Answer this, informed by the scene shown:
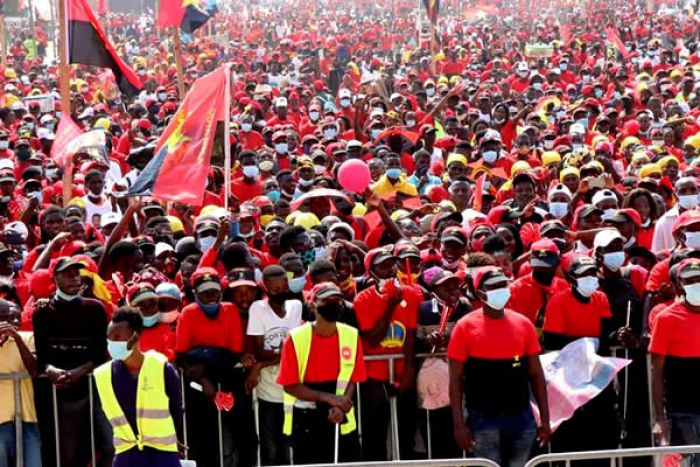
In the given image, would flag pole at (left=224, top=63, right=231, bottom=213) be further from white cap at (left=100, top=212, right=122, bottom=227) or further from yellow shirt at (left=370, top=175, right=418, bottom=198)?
yellow shirt at (left=370, top=175, right=418, bottom=198)

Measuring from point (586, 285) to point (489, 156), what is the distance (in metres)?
6.61

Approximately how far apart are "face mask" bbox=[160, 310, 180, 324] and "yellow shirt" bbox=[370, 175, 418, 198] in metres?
4.70

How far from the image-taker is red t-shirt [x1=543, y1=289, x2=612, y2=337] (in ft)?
28.4

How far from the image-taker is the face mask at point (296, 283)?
891 cm

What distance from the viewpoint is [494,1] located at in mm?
58531

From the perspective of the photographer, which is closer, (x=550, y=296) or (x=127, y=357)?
(x=127, y=357)

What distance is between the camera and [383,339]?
341 inches

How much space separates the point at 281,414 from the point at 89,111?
45.5 ft

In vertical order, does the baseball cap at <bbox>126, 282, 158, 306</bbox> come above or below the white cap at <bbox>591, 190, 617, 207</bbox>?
below

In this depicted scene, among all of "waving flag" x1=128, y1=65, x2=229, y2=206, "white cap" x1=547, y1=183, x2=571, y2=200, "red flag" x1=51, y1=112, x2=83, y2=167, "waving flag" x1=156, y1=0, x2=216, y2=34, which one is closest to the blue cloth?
"waving flag" x1=128, y1=65, x2=229, y2=206

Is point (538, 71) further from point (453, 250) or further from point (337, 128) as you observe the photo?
point (453, 250)

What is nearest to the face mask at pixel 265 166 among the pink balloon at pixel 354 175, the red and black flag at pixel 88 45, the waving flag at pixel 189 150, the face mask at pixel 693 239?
the red and black flag at pixel 88 45

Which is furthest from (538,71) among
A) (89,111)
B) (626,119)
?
(89,111)

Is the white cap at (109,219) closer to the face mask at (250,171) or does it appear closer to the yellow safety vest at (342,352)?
the face mask at (250,171)
